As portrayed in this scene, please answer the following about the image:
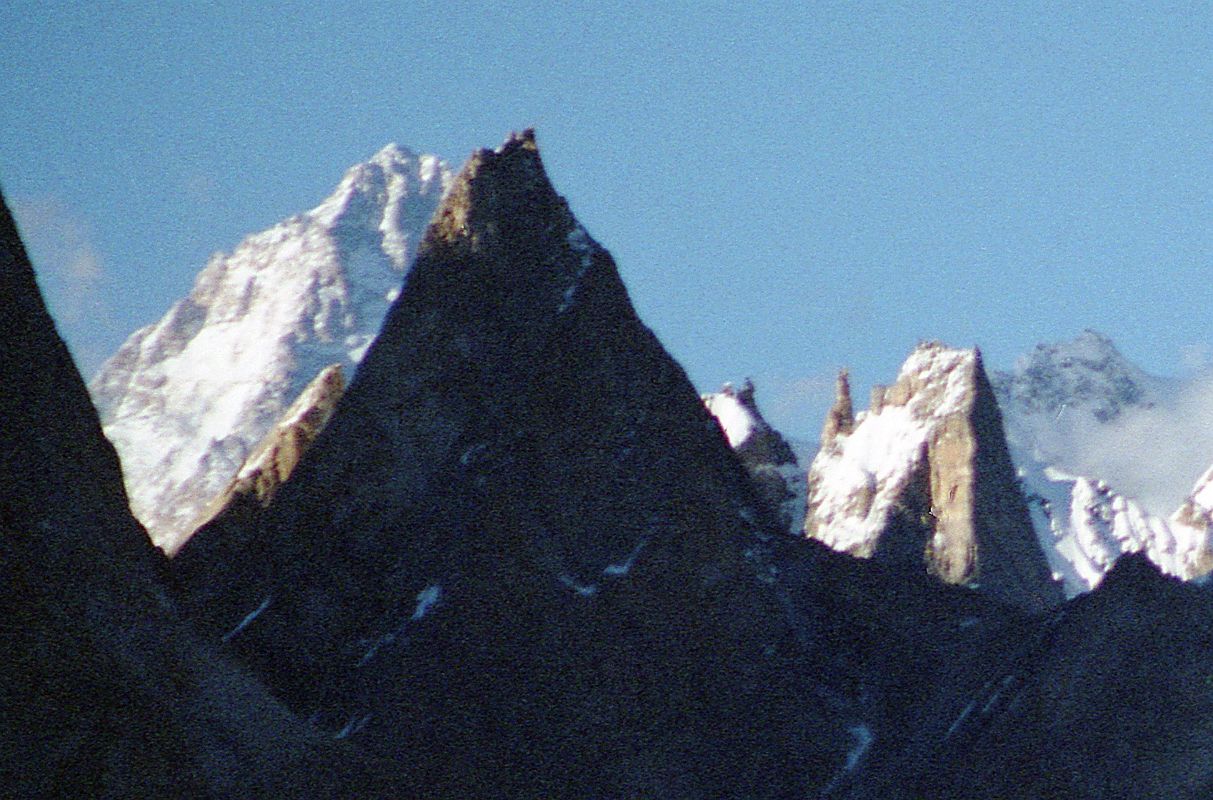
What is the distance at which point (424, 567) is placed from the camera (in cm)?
9050

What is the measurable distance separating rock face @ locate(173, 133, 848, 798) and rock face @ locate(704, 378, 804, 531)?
34.9 meters

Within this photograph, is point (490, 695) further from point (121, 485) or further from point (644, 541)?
point (121, 485)

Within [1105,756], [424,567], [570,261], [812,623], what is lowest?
[1105,756]

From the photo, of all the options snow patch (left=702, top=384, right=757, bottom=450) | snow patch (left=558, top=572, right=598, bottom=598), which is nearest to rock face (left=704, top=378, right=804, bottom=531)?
snow patch (left=702, top=384, right=757, bottom=450)

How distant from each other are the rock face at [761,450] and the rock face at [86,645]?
6146cm

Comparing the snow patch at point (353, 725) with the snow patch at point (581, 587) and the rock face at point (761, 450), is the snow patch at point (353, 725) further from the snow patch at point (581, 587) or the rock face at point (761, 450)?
the rock face at point (761, 450)

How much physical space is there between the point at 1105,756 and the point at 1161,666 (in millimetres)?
4952

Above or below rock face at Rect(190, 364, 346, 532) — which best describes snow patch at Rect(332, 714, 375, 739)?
below

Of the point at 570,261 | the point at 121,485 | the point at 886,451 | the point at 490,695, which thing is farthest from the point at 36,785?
the point at 886,451

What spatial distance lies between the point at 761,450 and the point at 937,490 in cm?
1093

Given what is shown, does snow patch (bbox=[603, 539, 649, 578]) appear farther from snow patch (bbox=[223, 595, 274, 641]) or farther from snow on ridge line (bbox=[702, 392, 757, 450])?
snow on ridge line (bbox=[702, 392, 757, 450])

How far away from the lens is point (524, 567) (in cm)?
9088

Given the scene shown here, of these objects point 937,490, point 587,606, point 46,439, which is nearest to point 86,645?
point 46,439

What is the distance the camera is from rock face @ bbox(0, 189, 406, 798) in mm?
65938
